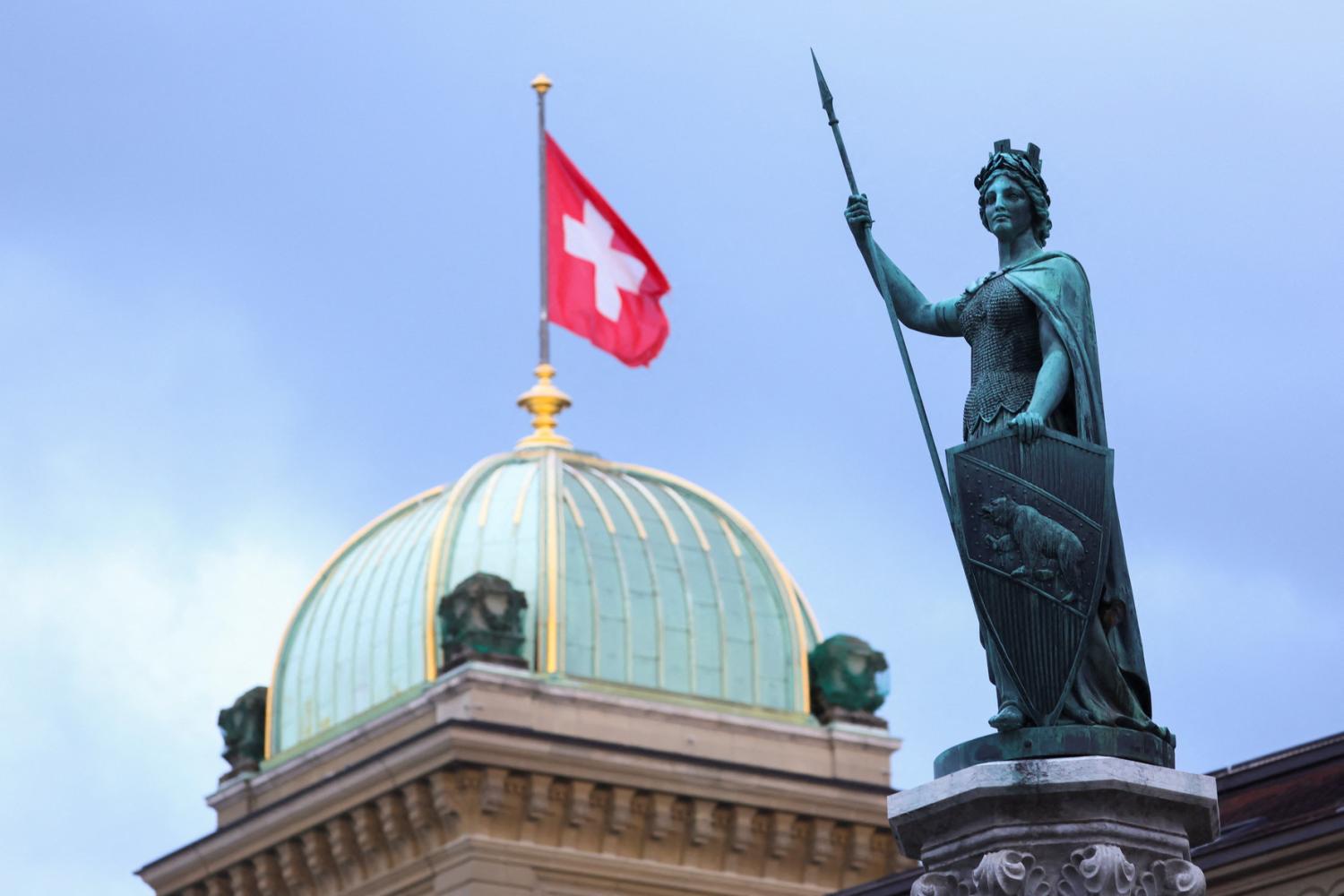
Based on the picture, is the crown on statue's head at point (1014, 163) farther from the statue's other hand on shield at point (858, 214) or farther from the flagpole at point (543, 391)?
the flagpole at point (543, 391)

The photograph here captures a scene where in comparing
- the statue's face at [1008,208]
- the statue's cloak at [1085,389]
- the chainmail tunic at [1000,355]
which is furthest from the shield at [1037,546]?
the statue's face at [1008,208]

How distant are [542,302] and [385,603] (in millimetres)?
5952

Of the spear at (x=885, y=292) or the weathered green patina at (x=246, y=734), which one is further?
the weathered green patina at (x=246, y=734)

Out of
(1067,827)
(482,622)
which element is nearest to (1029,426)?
(1067,827)

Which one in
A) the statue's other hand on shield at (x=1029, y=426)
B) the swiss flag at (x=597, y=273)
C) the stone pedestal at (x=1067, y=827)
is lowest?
the stone pedestal at (x=1067, y=827)

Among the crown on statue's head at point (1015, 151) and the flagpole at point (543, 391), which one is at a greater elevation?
the flagpole at point (543, 391)

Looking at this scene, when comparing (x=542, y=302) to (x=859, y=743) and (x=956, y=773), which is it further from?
(x=956, y=773)

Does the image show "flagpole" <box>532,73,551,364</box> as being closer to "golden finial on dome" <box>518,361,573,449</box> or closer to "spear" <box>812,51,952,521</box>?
"golden finial on dome" <box>518,361,573,449</box>

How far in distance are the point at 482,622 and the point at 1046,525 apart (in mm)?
31839

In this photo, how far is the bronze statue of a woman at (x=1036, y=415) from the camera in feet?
49.3

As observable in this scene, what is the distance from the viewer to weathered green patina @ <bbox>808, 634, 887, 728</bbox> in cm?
4944

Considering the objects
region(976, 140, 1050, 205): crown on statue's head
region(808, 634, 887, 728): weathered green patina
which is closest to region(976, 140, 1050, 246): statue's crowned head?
region(976, 140, 1050, 205): crown on statue's head

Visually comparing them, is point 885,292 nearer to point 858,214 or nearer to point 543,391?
point 858,214

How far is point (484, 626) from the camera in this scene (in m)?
46.7
